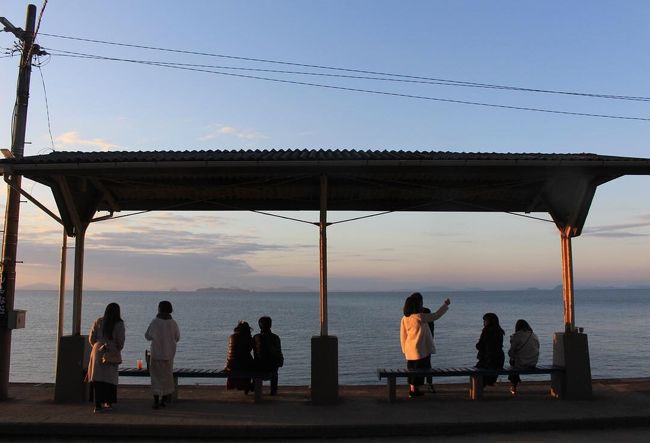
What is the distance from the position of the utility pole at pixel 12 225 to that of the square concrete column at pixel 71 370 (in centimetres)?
79

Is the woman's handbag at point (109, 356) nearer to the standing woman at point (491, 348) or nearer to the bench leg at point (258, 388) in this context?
the bench leg at point (258, 388)

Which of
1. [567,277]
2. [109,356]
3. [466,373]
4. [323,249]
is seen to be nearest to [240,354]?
[109,356]

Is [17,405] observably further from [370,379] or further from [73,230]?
[370,379]

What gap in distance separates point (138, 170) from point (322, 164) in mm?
2366

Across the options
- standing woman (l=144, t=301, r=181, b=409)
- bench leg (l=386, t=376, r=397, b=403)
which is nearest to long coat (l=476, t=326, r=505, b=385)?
bench leg (l=386, t=376, r=397, b=403)

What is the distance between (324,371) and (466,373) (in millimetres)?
2031

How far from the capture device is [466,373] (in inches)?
348

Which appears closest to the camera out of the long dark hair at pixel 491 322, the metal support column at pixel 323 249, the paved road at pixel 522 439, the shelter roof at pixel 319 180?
the paved road at pixel 522 439

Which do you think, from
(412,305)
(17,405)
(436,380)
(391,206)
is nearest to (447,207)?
(391,206)

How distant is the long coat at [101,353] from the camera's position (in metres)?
8.09

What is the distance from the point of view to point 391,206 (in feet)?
34.1

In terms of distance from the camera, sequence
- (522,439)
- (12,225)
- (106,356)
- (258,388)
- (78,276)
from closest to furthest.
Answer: (522,439), (106,356), (258,388), (78,276), (12,225)

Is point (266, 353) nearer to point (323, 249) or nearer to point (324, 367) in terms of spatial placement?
point (324, 367)

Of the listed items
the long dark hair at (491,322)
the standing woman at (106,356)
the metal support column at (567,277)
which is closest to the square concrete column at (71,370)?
the standing woman at (106,356)
